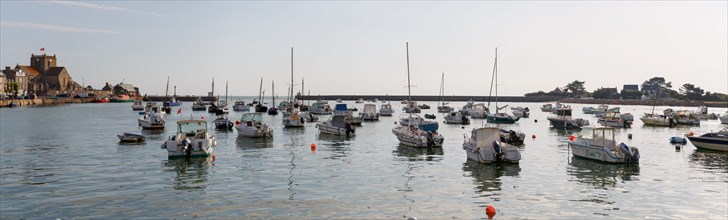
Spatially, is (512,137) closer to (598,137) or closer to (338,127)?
(598,137)

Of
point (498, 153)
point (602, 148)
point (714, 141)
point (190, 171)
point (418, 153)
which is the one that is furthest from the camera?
point (714, 141)

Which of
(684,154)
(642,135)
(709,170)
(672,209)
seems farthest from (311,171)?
(642,135)

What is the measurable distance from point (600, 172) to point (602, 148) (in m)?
4.50

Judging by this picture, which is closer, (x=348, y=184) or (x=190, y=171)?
(x=348, y=184)

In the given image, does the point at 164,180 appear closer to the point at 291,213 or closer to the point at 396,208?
the point at 291,213

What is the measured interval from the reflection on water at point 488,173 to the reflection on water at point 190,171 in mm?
15611

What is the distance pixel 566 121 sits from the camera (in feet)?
293

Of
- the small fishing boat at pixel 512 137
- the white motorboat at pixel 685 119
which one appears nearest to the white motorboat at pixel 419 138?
the small fishing boat at pixel 512 137

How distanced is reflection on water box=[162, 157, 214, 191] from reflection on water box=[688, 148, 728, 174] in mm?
34955

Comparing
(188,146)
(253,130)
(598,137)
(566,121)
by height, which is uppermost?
(598,137)

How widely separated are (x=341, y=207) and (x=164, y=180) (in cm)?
1309

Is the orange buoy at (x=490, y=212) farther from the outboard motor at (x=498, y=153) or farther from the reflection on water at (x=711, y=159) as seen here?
the reflection on water at (x=711, y=159)

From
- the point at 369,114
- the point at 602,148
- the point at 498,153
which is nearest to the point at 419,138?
the point at 498,153

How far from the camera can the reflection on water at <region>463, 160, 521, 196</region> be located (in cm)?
3303
